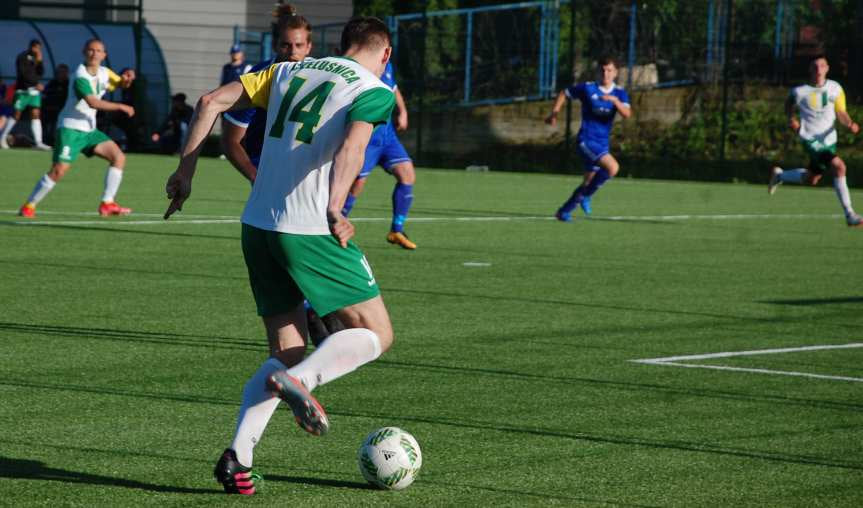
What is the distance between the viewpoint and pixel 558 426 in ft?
23.3

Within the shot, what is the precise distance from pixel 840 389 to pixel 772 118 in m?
26.2

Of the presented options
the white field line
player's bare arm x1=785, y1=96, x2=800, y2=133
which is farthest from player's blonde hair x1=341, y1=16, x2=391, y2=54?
player's bare arm x1=785, y1=96, x2=800, y2=133

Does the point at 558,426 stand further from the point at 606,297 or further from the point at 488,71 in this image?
the point at 488,71

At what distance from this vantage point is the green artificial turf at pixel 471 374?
5.94 meters

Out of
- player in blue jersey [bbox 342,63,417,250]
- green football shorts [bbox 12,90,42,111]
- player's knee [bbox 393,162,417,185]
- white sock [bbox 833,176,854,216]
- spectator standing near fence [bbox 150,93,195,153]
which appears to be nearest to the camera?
player in blue jersey [bbox 342,63,417,250]

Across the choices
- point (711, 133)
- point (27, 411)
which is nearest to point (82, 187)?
point (711, 133)

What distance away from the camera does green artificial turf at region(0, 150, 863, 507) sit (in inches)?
234

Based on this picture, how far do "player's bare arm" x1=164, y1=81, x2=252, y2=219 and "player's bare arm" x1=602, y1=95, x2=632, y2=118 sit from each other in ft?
50.9

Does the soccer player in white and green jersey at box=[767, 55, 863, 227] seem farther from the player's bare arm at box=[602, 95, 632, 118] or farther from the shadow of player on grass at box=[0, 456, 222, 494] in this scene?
the shadow of player on grass at box=[0, 456, 222, 494]

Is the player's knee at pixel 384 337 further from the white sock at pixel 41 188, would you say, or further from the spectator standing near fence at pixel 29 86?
the spectator standing near fence at pixel 29 86

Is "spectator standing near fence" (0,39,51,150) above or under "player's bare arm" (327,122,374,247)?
under

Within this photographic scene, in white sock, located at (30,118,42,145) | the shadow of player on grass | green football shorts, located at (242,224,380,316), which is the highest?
green football shorts, located at (242,224,380,316)

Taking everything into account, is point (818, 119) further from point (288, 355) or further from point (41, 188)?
point (288, 355)

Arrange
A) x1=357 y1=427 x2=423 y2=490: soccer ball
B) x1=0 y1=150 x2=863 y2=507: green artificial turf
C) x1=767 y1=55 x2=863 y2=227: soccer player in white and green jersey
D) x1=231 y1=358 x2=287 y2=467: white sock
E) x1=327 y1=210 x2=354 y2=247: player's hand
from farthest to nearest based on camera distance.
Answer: x1=767 y1=55 x2=863 y2=227: soccer player in white and green jersey → x1=0 y1=150 x2=863 y2=507: green artificial turf → x1=357 y1=427 x2=423 y2=490: soccer ball → x1=231 y1=358 x2=287 y2=467: white sock → x1=327 y1=210 x2=354 y2=247: player's hand
